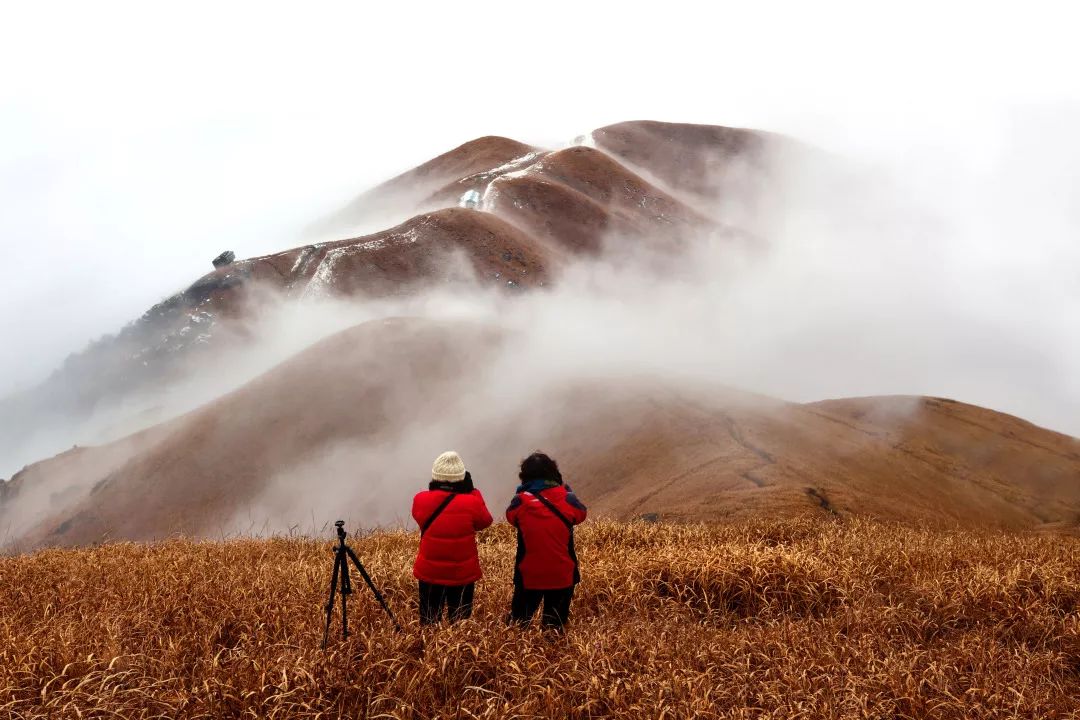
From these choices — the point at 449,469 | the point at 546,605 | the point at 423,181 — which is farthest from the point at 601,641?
the point at 423,181

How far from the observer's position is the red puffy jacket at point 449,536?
5113 mm

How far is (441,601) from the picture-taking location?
5430 mm

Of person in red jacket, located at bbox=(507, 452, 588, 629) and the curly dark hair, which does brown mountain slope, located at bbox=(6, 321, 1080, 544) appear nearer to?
person in red jacket, located at bbox=(507, 452, 588, 629)

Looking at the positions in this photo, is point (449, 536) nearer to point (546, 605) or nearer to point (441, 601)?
point (441, 601)

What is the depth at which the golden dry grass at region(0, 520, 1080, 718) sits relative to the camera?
14.5 feet

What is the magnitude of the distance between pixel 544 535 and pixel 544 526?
0.07 metres

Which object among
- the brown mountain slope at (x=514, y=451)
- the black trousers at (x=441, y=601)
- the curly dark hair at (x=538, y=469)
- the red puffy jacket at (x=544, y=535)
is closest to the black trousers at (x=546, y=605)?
the red puffy jacket at (x=544, y=535)

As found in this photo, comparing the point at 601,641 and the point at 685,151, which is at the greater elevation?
the point at 685,151

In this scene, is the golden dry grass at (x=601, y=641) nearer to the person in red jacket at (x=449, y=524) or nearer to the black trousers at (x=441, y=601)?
the black trousers at (x=441, y=601)

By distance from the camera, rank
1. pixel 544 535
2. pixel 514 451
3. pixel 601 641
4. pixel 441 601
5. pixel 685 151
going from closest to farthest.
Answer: pixel 601 641, pixel 544 535, pixel 441 601, pixel 514 451, pixel 685 151

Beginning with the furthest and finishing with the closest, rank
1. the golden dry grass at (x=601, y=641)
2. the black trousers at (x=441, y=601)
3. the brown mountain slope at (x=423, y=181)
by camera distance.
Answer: the brown mountain slope at (x=423, y=181)
the black trousers at (x=441, y=601)
the golden dry grass at (x=601, y=641)

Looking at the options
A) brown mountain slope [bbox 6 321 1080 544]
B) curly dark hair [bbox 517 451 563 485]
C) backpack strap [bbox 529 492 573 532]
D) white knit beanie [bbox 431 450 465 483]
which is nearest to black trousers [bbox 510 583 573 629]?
backpack strap [bbox 529 492 573 532]

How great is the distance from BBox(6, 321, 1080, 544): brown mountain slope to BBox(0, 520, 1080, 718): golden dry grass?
6.33 m

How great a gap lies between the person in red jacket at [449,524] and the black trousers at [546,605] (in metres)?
0.41
